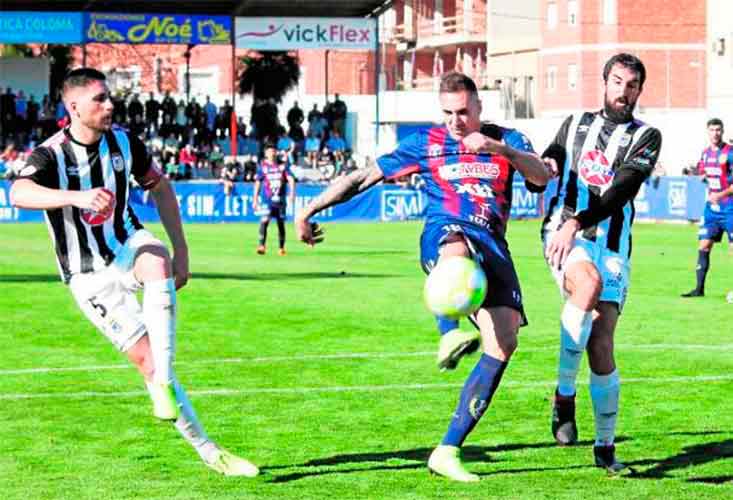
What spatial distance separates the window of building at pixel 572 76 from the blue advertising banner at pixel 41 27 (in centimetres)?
2786

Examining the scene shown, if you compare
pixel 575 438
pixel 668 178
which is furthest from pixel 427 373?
pixel 668 178

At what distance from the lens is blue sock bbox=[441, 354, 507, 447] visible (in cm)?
849

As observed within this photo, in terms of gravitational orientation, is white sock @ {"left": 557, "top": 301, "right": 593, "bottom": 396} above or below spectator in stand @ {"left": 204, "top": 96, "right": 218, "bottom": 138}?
below

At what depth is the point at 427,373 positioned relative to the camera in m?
13.1

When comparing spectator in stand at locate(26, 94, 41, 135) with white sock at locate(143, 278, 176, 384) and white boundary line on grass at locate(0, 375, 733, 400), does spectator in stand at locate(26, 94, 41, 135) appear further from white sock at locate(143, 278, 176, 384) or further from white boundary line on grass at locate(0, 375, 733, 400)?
white sock at locate(143, 278, 176, 384)

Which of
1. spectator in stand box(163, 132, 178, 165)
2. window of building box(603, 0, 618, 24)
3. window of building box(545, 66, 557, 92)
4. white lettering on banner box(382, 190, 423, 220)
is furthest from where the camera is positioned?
window of building box(545, 66, 557, 92)

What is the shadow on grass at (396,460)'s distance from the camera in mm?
8781

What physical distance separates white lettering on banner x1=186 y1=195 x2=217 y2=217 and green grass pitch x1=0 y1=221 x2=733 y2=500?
1000 inches

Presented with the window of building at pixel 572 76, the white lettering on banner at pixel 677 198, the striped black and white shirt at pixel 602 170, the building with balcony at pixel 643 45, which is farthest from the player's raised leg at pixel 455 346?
the window of building at pixel 572 76

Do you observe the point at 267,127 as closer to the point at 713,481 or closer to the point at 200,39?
the point at 200,39

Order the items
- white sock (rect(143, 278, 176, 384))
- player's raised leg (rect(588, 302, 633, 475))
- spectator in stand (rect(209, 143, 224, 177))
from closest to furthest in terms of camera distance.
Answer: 1. white sock (rect(143, 278, 176, 384))
2. player's raised leg (rect(588, 302, 633, 475))
3. spectator in stand (rect(209, 143, 224, 177))

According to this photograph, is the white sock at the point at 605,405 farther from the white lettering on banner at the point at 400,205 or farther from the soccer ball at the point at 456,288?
the white lettering on banner at the point at 400,205

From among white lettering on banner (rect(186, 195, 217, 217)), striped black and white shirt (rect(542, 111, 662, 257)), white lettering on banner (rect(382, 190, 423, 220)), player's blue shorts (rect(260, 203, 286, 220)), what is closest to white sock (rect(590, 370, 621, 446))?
striped black and white shirt (rect(542, 111, 662, 257))

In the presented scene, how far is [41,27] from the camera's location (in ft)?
178
